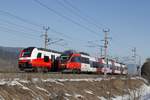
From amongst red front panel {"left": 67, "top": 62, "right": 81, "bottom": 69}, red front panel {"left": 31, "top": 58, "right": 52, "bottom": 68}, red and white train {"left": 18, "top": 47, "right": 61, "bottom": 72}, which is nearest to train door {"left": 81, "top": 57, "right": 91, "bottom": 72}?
red front panel {"left": 67, "top": 62, "right": 81, "bottom": 69}

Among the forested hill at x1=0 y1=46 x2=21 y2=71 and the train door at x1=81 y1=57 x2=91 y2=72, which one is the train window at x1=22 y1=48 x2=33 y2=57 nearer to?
the forested hill at x1=0 y1=46 x2=21 y2=71

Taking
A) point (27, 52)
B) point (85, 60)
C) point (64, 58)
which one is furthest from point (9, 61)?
point (27, 52)

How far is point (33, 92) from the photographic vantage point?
819 inches

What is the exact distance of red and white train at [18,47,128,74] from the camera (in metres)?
37.3

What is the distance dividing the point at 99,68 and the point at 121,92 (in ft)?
46.5

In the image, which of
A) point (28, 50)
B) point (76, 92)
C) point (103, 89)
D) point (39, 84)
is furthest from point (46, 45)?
point (39, 84)

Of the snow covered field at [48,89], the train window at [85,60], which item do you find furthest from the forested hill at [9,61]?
the snow covered field at [48,89]

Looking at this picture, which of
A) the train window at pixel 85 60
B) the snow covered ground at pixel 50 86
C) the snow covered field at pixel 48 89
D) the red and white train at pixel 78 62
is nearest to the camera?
the snow covered field at pixel 48 89

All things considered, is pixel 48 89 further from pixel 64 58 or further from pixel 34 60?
pixel 64 58

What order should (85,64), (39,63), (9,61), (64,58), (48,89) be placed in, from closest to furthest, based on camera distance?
(48,89) < (39,63) < (64,58) < (85,64) < (9,61)

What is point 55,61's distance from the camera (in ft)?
139

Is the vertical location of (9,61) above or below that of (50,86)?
above

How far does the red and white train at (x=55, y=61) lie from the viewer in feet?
122

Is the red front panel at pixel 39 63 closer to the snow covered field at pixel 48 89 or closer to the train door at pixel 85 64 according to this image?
the snow covered field at pixel 48 89
